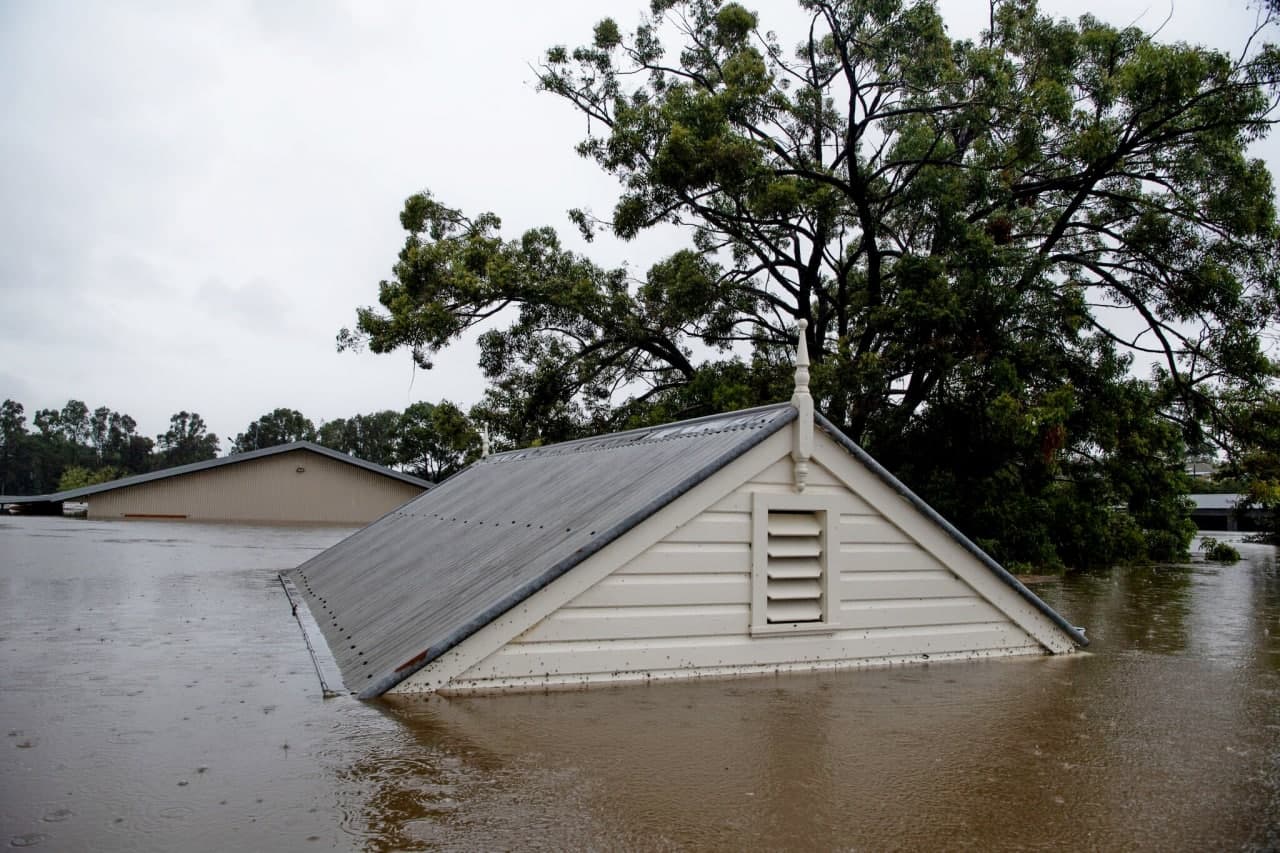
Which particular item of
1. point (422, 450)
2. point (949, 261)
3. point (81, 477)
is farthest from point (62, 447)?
point (949, 261)

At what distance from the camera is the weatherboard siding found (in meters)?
5.86

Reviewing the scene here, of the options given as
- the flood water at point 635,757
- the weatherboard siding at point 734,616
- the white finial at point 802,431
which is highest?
the white finial at point 802,431

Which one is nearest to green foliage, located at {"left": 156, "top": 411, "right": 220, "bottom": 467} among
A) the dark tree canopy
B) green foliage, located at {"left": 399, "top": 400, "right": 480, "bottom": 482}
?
green foliage, located at {"left": 399, "top": 400, "right": 480, "bottom": 482}

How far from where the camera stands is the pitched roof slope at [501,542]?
5832 mm

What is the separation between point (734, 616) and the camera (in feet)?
21.0

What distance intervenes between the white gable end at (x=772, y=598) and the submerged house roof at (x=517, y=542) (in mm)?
152

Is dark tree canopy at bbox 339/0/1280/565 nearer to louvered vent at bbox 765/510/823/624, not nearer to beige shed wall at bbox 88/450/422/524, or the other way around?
louvered vent at bbox 765/510/823/624

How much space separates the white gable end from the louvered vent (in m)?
0.01

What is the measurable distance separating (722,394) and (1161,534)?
433 inches

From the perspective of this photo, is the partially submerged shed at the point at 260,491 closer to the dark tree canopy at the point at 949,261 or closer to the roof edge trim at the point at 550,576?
the dark tree canopy at the point at 949,261

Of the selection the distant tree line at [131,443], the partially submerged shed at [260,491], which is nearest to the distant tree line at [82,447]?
the distant tree line at [131,443]

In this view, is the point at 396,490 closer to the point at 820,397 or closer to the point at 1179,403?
the point at 820,397

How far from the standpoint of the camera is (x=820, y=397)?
18.0 m

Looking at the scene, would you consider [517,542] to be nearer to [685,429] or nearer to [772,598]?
[685,429]
